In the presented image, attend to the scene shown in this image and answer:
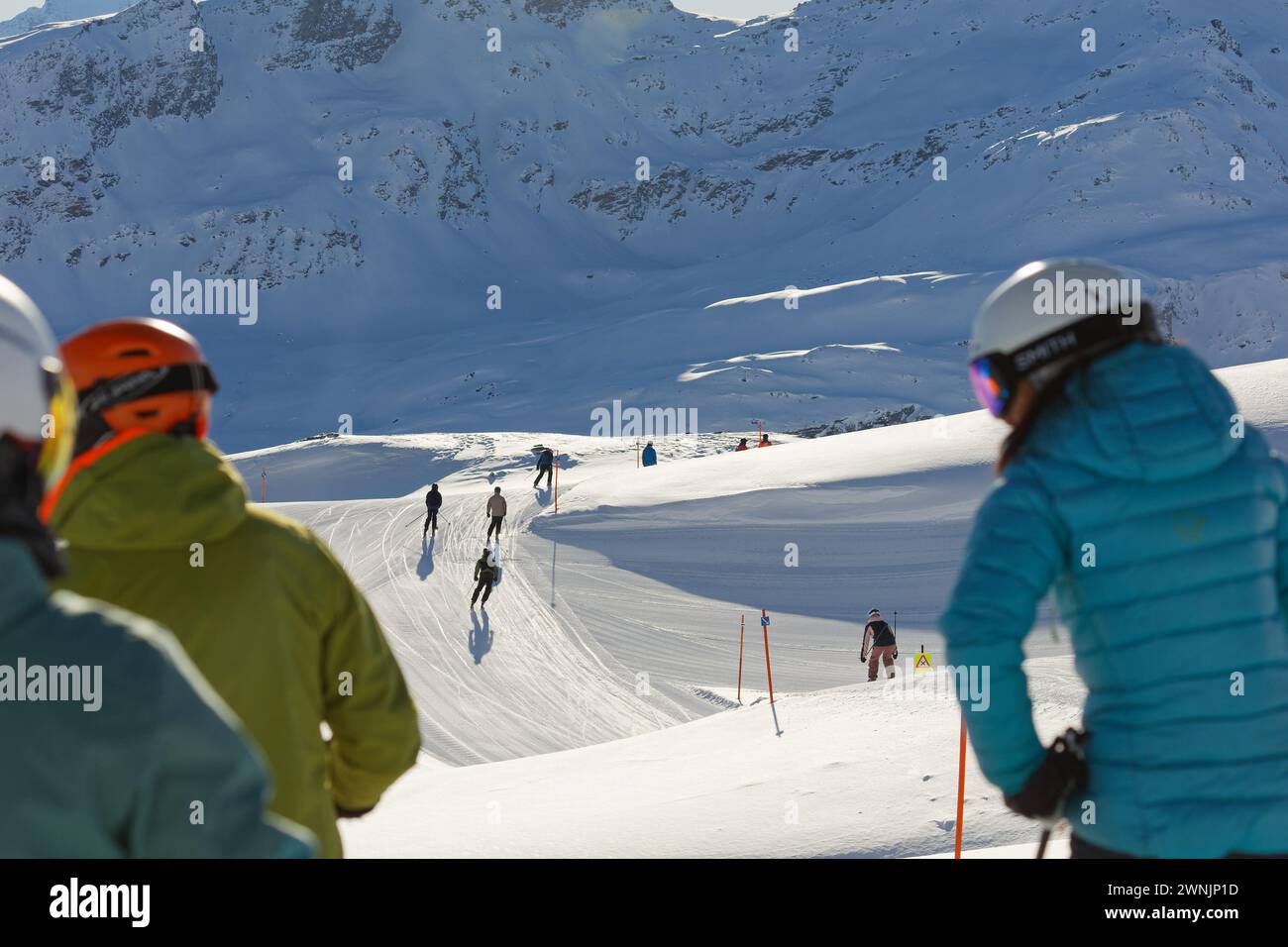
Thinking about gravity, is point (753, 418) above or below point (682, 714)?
above

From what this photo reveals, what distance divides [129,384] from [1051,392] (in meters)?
1.84

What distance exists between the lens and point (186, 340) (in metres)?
2.69

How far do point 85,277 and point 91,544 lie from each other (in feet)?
412

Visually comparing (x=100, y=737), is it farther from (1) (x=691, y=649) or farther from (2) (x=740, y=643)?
(1) (x=691, y=649)

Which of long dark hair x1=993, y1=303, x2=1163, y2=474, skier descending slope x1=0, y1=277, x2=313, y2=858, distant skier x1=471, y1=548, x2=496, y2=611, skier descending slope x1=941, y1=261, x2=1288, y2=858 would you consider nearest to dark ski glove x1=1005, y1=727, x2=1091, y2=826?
skier descending slope x1=941, y1=261, x2=1288, y2=858

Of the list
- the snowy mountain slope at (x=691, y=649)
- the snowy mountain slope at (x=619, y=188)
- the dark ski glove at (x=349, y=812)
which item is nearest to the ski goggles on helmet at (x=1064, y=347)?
the snowy mountain slope at (x=691, y=649)

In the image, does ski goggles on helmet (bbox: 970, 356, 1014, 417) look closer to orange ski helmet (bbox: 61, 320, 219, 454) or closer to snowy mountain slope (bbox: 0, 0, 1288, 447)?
orange ski helmet (bbox: 61, 320, 219, 454)

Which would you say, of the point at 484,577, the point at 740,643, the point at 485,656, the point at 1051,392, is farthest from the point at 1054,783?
the point at 484,577

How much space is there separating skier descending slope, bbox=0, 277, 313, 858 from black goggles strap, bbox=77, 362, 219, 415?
113 centimetres

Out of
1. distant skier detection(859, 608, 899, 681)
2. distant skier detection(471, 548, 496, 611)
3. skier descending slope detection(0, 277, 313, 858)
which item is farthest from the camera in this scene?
distant skier detection(471, 548, 496, 611)

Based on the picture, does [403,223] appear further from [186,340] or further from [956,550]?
[186,340]

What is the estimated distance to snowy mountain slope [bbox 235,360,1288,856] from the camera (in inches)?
275
